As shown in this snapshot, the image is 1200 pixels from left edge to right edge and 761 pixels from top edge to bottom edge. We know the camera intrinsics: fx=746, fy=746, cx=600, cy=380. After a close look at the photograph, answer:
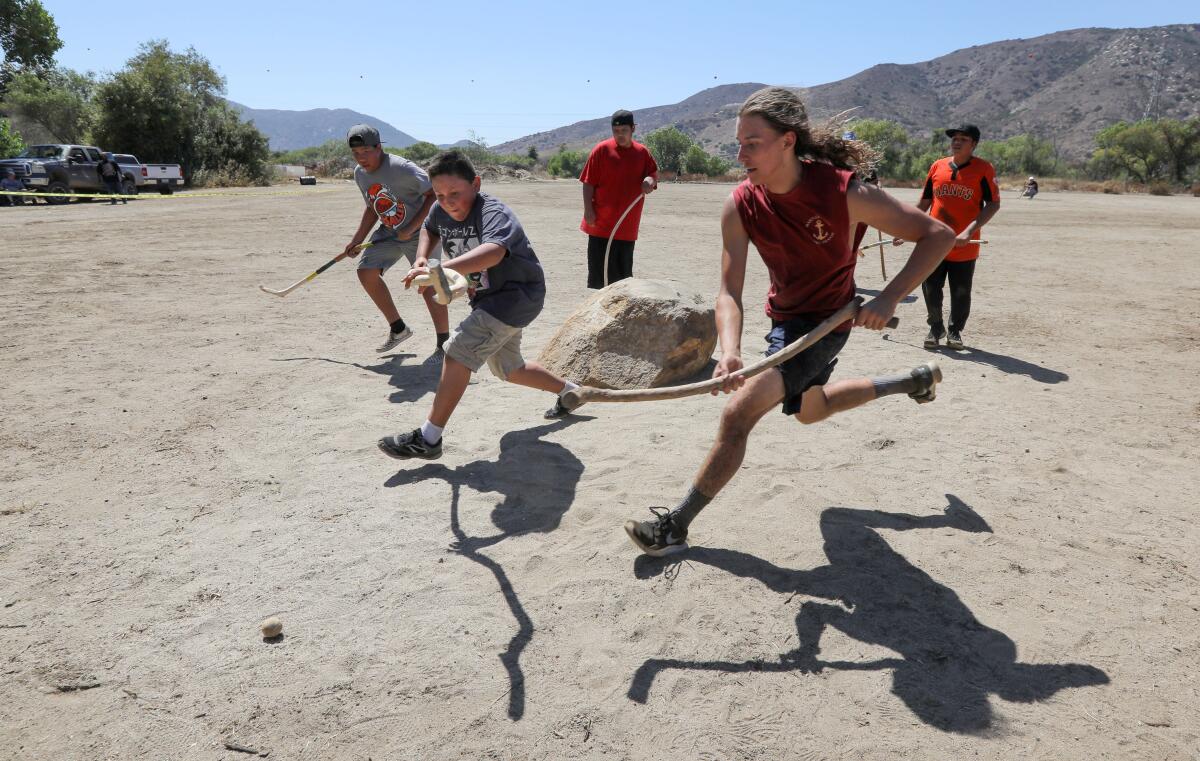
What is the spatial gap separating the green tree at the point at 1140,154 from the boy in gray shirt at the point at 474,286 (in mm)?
54642

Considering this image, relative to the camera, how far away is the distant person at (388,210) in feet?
20.4

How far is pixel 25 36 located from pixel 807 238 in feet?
191

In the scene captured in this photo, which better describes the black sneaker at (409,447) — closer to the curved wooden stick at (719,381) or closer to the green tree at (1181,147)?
the curved wooden stick at (719,381)

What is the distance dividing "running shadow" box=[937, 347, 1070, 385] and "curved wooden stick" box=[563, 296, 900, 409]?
379cm

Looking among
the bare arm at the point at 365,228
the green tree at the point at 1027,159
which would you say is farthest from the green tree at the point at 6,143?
the green tree at the point at 1027,159

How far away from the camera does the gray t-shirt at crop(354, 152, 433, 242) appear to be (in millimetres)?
6234

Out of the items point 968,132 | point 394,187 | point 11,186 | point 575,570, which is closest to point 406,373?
point 394,187

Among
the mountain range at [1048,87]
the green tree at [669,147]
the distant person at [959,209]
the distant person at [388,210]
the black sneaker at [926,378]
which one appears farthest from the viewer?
the mountain range at [1048,87]

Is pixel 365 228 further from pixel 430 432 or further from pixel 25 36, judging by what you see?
pixel 25 36

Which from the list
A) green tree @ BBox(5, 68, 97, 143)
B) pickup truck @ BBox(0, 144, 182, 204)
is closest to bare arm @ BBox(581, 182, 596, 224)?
pickup truck @ BBox(0, 144, 182, 204)

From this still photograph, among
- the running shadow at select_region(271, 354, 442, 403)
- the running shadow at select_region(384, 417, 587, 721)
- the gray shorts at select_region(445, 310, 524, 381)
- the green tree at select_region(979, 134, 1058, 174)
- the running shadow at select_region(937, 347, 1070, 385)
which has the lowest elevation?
the running shadow at select_region(384, 417, 587, 721)

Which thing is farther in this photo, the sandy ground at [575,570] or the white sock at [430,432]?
the white sock at [430,432]

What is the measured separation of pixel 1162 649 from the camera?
270 centimetres

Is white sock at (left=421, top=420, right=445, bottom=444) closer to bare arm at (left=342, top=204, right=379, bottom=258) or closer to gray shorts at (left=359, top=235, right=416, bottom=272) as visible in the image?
gray shorts at (left=359, top=235, right=416, bottom=272)
